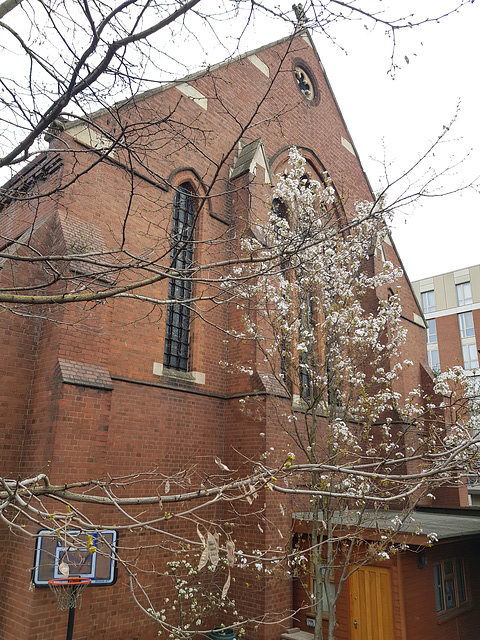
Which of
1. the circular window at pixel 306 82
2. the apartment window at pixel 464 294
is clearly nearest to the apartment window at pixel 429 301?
the apartment window at pixel 464 294

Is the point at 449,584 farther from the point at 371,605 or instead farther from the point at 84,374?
the point at 84,374

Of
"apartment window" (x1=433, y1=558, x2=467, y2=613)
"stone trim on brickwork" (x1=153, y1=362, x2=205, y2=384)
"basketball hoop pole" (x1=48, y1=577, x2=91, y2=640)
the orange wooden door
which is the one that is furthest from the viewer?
"apartment window" (x1=433, y1=558, x2=467, y2=613)

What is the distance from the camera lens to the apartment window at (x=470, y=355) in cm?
3794

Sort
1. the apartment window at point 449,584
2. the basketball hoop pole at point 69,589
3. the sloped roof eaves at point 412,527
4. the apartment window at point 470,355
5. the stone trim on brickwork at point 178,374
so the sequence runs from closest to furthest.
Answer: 1. the basketball hoop pole at point 69,589
2. the sloped roof eaves at point 412,527
3. the stone trim on brickwork at point 178,374
4. the apartment window at point 449,584
5. the apartment window at point 470,355

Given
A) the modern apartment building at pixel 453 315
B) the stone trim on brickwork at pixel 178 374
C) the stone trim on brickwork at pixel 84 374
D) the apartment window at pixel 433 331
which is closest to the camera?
the stone trim on brickwork at pixel 84 374

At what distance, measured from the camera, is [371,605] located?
8430mm

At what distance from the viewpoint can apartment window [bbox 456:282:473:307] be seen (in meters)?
39.3

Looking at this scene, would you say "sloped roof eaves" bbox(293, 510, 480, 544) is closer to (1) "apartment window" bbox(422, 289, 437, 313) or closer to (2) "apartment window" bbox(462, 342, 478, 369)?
(2) "apartment window" bbox(462, 342, 478, 369)

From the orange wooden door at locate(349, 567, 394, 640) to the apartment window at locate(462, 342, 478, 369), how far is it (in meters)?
33.3

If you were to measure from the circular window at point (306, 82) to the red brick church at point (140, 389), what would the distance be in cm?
392

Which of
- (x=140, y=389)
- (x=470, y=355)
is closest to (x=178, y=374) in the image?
(x=140, y=389)

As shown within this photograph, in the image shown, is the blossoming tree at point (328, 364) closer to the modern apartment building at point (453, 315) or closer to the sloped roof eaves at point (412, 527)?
the sloped roof eaves at point (412, 527)

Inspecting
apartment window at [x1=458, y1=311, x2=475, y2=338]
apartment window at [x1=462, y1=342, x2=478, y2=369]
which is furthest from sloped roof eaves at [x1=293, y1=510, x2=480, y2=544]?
apartment window at [x1=458, y1=311, x2=475, y2=338]

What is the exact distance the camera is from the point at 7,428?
7.42 meters
